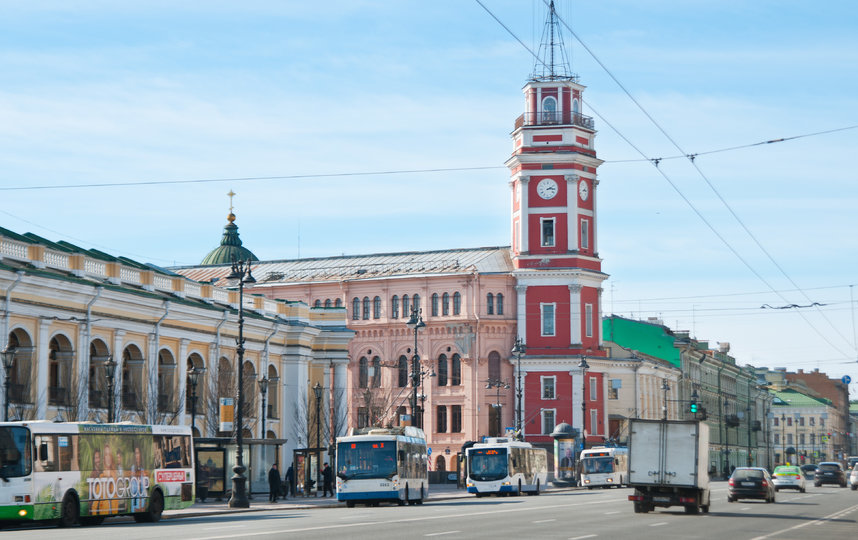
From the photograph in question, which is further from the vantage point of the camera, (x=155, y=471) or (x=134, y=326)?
(x=134, y=326)

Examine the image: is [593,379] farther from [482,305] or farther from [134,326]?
[134,326]

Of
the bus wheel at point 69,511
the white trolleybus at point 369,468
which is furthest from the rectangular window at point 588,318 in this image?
the bus wheel at point 69,511

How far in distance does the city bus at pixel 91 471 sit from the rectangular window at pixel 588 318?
228 ft

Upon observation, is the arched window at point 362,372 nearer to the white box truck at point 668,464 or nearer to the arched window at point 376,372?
the arched window at point 376,372

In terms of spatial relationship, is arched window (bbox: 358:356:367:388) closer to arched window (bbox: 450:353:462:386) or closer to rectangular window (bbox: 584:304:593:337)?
arched window (bbox: 450:353:462:386)

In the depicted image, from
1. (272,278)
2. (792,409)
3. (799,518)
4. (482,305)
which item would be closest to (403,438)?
(799,518)

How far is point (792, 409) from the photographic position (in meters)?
196

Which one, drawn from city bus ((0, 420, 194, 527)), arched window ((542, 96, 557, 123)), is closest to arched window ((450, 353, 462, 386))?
arched window ((542, 96, 557, 123))

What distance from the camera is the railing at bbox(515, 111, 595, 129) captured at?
103312 mm

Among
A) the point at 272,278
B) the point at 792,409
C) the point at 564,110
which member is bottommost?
the point at 792,409

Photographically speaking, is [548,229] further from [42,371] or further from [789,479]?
[42,371]

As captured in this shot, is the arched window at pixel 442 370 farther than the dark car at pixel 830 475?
Yes

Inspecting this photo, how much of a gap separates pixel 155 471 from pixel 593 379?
7351cm

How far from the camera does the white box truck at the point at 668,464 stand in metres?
35.9
